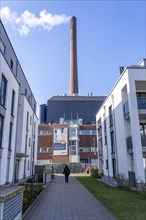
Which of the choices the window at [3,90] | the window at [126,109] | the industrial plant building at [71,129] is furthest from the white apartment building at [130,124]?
the industrial plant building at [71,129]

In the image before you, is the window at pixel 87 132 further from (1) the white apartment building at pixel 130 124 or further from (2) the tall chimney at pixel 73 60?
Result: (1) the white apartment building at pixel 130 124

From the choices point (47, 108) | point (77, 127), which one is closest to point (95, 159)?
point (77, 127)

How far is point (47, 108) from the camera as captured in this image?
2334 inches

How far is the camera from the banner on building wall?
46.4 meters

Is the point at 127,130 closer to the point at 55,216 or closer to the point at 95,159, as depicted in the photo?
the point at 55,216

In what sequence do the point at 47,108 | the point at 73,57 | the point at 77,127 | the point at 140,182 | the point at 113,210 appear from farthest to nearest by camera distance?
the point at 47,108 < the point at 73,57 < the point at 77,127 < the point at 140,182 < the point at 113,210

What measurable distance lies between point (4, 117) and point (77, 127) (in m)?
33.2

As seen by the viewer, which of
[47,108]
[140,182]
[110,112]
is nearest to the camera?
[140,182]

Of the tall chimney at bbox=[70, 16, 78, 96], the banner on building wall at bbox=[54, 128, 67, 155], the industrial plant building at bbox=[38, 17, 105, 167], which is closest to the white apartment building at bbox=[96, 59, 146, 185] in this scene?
the banner on building wall at bbox=[54, 128, 67, 155]

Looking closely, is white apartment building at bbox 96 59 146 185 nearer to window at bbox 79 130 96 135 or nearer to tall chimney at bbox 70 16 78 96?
window at bbox 79 130 96 135

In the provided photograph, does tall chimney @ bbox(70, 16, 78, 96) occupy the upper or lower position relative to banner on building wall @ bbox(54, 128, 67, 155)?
upper

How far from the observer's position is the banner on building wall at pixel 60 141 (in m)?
46.4

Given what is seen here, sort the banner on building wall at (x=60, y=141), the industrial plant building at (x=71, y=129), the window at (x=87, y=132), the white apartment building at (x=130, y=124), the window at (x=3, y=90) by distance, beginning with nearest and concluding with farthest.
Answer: the window at (x=3, y=90), the white apartment building at (x=130, y=124), the banner on building wall at (x=60, y=141), the industrial plant building at (x=71, y=129), the window at (x=87, y=132)

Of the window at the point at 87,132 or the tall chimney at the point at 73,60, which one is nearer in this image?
the window at the point at 87,132
